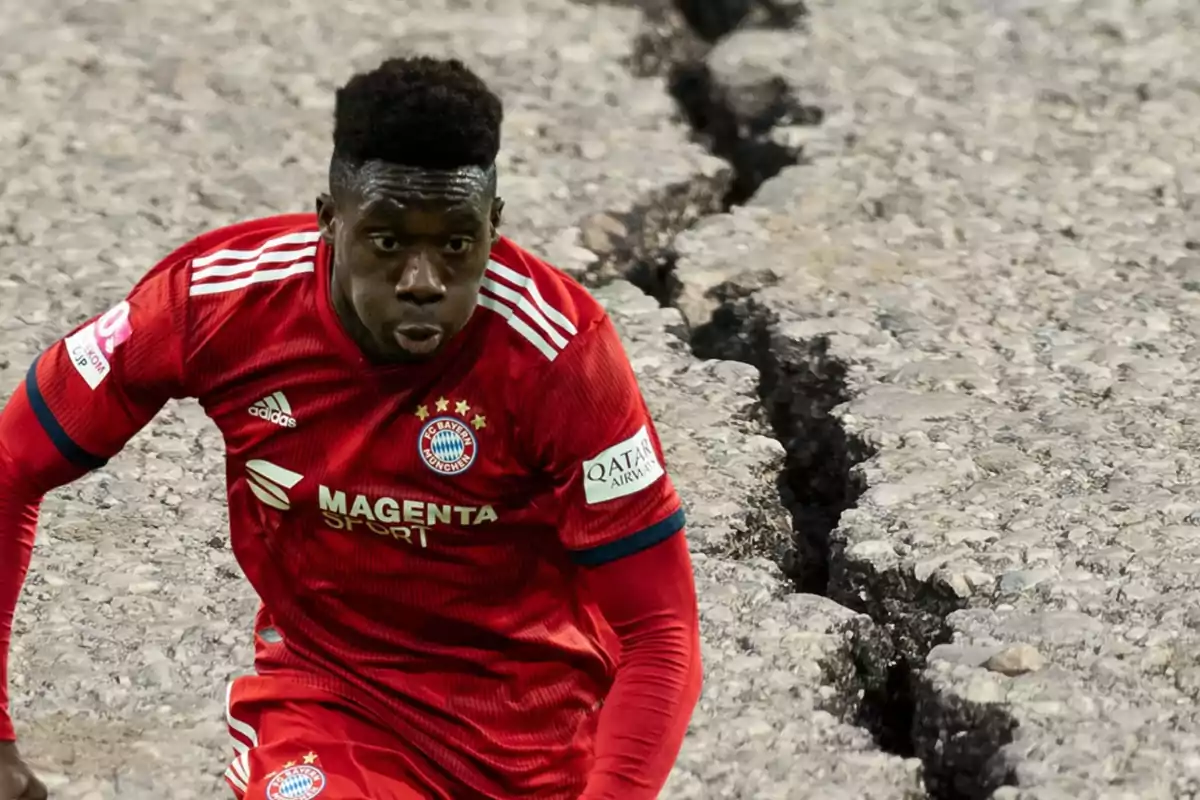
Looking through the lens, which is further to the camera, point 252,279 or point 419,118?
point 252,279

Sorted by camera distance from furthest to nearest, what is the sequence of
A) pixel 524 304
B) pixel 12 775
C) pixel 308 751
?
1. pixel 12 775
2. pixel 308 751
3. pixel 524 304

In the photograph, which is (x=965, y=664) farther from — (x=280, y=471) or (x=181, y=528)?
(x=181, y=528)

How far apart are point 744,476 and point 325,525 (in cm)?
112

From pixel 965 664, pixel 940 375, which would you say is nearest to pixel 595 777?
pixel 965 664

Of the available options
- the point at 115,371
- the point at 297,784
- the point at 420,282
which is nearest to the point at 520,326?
the point at 420,282

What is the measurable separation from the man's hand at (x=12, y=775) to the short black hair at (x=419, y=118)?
2.85 feet

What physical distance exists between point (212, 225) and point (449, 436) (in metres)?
2.02

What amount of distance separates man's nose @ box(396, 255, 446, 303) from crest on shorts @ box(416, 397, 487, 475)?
0.47ft

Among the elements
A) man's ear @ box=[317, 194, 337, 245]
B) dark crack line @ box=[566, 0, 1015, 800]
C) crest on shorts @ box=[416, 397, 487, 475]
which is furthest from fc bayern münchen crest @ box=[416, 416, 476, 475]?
dark crack line @ box=[566, 0, 1015, 800]

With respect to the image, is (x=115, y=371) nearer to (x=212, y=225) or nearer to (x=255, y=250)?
(x=255, y=250)

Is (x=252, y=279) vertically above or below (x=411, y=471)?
above

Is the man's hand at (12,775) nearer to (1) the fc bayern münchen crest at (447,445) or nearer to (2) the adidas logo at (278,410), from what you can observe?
(2) the adidas logo at (278,410)

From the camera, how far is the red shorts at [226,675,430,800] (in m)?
2.04

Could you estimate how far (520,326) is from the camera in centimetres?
195
